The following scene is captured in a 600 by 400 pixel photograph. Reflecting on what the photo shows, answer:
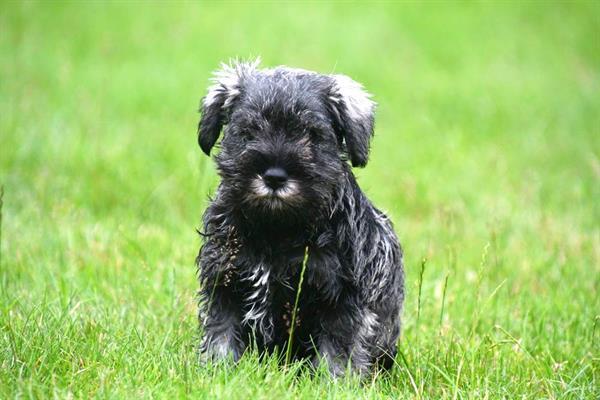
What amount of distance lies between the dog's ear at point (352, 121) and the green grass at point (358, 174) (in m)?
0.82

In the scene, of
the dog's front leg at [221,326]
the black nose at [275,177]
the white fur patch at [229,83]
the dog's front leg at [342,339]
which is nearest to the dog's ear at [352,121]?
the white fur patch at [229,83]

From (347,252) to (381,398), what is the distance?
2.47ft

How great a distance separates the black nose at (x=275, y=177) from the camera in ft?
14.6

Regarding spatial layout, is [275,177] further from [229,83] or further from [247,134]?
[229,83]

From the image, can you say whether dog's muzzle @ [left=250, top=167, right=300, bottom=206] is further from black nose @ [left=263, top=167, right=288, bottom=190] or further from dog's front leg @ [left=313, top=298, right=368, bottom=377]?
dog's front leg @ [left=313, top=298, right=368, bottom=377]

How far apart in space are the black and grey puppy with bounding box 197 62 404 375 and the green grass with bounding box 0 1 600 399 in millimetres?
227

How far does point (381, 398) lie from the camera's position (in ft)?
15.1

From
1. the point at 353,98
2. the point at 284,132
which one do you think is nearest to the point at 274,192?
the point at 284,132

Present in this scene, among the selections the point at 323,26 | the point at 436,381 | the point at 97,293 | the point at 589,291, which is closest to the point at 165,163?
the point at 97,293

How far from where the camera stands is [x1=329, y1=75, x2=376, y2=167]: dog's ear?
195 inches

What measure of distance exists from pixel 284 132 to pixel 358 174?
509 centimetres

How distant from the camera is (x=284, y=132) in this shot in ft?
15.3

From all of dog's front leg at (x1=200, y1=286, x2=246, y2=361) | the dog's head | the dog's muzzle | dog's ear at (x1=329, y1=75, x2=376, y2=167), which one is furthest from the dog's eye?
dog's front leg at (x1=200, y1=286, x2=246, y2=361)

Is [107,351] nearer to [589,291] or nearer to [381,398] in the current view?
[381,398]
